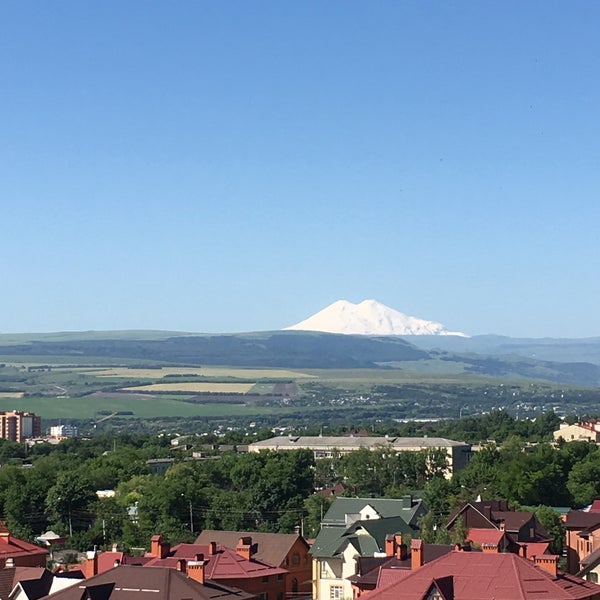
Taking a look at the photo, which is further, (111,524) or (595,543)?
(111,524)

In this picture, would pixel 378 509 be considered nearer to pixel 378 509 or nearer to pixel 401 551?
pixel 378 509

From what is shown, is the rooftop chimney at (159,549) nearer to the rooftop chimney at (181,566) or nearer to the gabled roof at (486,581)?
the rooftop chimney at (181,566)

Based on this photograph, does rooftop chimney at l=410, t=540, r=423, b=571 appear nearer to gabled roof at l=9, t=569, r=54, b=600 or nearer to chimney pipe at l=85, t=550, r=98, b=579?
chimney pipe at l=85, t=550, r=98, b=579

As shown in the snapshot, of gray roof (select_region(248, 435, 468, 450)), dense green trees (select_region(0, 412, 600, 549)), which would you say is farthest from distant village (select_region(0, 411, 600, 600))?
gray roof (select_region(248, 435, 468, 450))


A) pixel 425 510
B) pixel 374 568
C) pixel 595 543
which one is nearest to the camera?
pixel 374 568

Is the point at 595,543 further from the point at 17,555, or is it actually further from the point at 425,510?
the point at 17,555

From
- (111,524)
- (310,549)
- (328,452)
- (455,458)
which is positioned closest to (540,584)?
(310,549)

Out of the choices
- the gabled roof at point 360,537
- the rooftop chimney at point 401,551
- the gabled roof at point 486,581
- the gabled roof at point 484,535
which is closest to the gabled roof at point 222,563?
the gabled roof at point 360,537
